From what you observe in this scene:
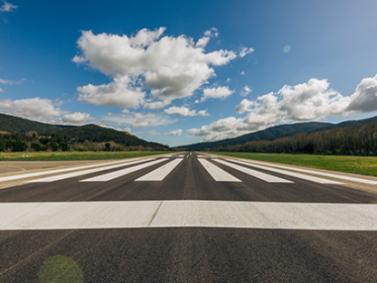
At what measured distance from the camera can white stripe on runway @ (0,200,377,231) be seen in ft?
11.9

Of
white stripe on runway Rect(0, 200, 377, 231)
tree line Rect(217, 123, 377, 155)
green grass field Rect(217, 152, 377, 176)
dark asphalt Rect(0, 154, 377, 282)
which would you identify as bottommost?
green grass field Rect(217, 152, 377, 176)

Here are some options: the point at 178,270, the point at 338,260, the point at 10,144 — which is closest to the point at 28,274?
the point at 178,270

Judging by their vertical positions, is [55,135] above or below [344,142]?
above

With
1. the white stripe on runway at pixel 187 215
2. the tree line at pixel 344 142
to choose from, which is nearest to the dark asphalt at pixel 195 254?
the white stripe on runway at pixel 187 215

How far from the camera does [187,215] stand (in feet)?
13.6

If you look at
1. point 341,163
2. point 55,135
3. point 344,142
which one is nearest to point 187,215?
point 341,163

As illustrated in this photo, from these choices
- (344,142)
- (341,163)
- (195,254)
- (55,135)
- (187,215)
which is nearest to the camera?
(195,254)

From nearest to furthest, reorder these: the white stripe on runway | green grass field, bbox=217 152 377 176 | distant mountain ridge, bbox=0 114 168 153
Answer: the white stripe on runway, green grass field, bbox=217 152 377 176, distant mountain ridge, bbox=0 114 168 153

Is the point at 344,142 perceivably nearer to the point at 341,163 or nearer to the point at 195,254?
the point at 341,163

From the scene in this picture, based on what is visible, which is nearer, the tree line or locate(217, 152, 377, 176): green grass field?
locate(217, 152, 377, 176): green grass field

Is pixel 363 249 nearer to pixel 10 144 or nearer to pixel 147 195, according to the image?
pixel 147 195

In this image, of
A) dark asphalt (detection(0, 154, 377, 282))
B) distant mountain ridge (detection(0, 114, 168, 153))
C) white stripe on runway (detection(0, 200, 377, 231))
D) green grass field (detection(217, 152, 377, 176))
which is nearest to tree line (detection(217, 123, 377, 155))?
green grass field (detection(217, 152, 377, 176))

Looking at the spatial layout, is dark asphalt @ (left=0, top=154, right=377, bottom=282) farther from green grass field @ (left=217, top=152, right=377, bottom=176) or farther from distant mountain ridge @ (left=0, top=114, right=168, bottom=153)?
distant mountain ridge @ (left=0, top=114, right=168, bottom=153)

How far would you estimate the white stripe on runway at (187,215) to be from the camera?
363 cm
